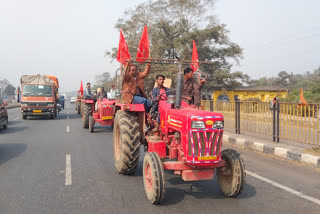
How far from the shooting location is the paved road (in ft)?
13.5

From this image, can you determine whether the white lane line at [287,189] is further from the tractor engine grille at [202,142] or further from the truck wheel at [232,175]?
the tractor engine grille at [202,142]

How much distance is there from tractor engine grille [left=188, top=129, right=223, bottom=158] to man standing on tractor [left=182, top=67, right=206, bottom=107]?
1687mm

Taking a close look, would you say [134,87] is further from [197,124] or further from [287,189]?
[287,189]

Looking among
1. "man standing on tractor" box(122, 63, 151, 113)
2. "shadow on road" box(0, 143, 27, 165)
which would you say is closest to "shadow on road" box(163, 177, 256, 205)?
"man standing on tractor" box(122, 63, 151, 113)

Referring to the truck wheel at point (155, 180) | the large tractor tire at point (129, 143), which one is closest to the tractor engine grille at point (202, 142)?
the truck wheel at point (155, 180)

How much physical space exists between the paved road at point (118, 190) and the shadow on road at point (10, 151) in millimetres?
87

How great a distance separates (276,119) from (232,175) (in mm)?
5281

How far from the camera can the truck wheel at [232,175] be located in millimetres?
4238

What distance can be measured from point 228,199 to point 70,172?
3.24 metres

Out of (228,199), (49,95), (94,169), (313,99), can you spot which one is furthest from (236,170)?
(313,99)

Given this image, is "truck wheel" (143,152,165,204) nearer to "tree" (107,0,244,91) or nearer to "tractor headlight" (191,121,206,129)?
"tractor headlight" (191,121,206,129)

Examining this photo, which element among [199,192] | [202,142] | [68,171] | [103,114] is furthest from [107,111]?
[202,142]

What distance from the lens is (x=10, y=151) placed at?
838 centimetres

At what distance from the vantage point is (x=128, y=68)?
569cm
